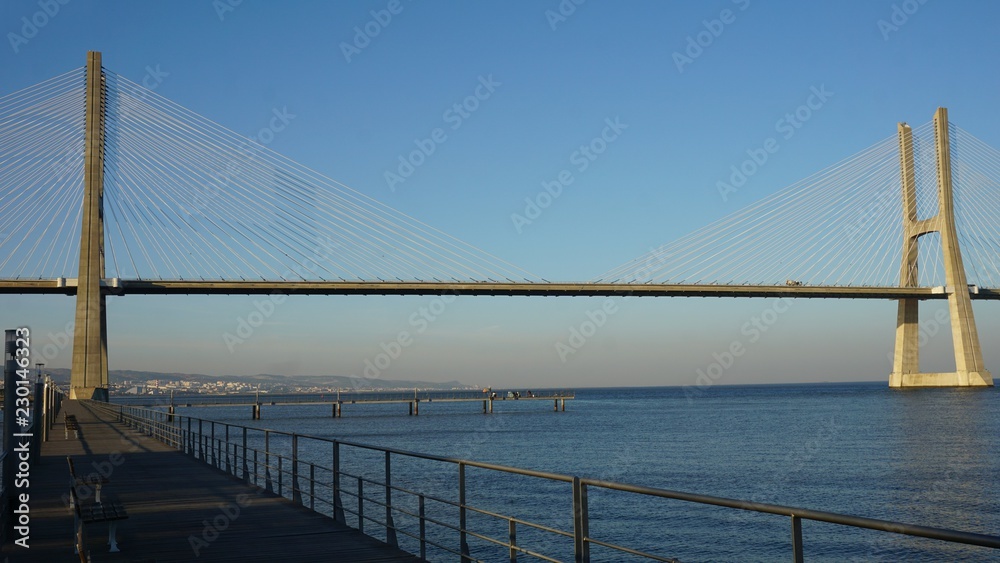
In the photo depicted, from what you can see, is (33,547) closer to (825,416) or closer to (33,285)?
(33,285)

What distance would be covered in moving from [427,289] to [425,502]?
33.1m

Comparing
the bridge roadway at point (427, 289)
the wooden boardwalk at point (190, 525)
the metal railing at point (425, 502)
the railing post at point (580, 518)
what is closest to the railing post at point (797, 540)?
the metal railing at point (425, 502)

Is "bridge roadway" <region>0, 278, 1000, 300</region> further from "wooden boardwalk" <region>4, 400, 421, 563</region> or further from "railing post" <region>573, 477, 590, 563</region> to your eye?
"railing post" <region>573, 477, 590, 563</region>

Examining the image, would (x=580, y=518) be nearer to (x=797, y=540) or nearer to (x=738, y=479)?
(x=797, y=540)

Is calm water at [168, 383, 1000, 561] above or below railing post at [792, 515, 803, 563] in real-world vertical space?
below

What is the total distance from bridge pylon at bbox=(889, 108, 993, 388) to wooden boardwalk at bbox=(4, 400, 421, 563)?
73.2 m

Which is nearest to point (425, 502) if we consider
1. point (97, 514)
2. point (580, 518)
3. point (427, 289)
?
point (97, 514)

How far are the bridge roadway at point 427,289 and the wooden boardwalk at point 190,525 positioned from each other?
37613 mm

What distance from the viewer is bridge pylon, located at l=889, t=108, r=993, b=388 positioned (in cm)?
7656

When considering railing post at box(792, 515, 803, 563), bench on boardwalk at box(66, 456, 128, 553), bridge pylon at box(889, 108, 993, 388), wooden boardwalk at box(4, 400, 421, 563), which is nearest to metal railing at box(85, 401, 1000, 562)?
railing post at box(792, 515, 803, 563)

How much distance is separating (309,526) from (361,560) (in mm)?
2060

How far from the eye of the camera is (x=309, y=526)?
10117 mm

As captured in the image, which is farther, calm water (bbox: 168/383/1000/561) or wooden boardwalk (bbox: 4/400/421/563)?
calm water (bbox: 168/383/1000/561)

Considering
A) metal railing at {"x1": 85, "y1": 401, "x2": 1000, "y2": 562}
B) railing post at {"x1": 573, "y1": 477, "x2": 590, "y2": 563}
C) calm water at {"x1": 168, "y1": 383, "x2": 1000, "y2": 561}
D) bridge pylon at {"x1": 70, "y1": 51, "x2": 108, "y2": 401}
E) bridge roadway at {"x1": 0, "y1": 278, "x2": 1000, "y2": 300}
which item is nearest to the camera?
metal railing at {"x1": 85, "y1": 401, "x2": 1000, "y2": 562}
